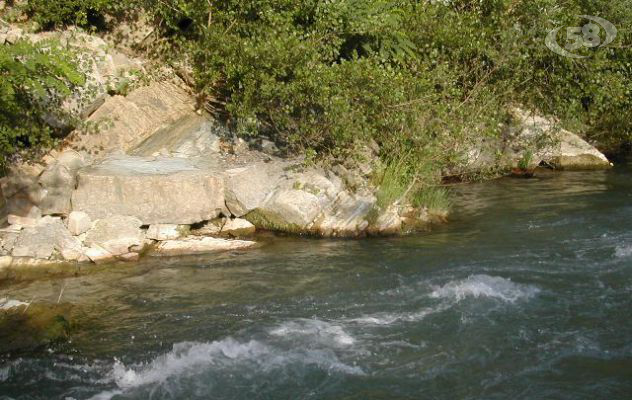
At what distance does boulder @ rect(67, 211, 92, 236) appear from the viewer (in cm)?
1047

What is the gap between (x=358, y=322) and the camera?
24.6 ft

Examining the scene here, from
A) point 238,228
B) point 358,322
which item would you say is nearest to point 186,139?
point 238,228

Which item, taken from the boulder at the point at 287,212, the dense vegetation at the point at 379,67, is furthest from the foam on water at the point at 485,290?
the dense vegetation at the point at 379,67

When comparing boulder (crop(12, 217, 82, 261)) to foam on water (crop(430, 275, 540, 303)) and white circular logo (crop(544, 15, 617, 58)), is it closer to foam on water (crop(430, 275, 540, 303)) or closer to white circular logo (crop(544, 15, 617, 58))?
foam on water (crop(430, 275, 540, 303))

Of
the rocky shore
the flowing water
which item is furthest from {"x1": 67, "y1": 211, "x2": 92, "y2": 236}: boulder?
the flowing water

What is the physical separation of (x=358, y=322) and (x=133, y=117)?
6997 millimetres

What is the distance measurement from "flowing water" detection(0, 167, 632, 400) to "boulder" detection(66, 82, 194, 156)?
298 cm

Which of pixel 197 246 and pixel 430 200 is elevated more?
pixel 430 200

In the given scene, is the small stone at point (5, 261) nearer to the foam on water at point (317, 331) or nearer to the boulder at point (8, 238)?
the boulder at point (8, 238)

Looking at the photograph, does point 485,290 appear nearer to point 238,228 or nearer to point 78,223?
point 238,228

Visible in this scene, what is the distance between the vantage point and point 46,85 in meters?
11.0

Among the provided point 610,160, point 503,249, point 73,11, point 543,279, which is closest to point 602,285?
point 543,279

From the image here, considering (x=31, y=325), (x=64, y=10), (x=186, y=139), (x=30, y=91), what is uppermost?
(x=64, y=10)

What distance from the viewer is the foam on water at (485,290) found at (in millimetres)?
8102
